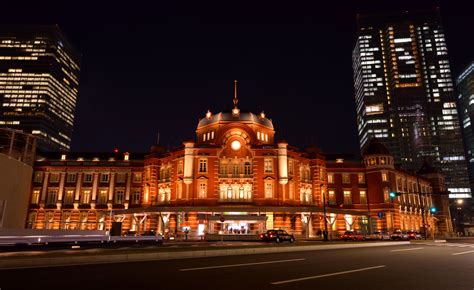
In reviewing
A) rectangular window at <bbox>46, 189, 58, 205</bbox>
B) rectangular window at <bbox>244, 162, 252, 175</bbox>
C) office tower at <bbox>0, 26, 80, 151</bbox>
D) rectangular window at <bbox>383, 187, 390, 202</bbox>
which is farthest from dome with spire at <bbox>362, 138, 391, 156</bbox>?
office tower at <bbox>0, 26, 80, 151</bbox>

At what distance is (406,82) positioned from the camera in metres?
151

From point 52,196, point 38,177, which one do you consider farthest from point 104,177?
point 38,177

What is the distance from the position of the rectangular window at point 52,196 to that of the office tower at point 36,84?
9031 cm

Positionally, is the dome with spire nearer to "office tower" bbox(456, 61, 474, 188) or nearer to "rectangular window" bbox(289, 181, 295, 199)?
"rectangular window" bbox(289, 181, 295, 199)

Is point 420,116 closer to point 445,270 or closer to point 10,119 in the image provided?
point 445,270

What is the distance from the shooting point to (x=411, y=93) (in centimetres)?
14825

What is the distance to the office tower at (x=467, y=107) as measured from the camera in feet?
550

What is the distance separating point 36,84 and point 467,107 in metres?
210

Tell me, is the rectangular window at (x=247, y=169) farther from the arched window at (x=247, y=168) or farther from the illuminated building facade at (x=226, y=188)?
the illuminated building facade at (x=226, y=188)

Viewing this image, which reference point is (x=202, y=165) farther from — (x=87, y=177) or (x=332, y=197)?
(x=332, y=197)

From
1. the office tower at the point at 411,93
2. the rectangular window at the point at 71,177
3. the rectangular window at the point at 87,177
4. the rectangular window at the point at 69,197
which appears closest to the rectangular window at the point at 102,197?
the rectangular window at the point at 87,177

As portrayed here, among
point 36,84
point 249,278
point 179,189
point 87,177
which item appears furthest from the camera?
point 36,84

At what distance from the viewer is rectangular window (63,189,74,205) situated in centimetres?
6294

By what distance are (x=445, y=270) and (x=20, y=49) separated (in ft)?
598
